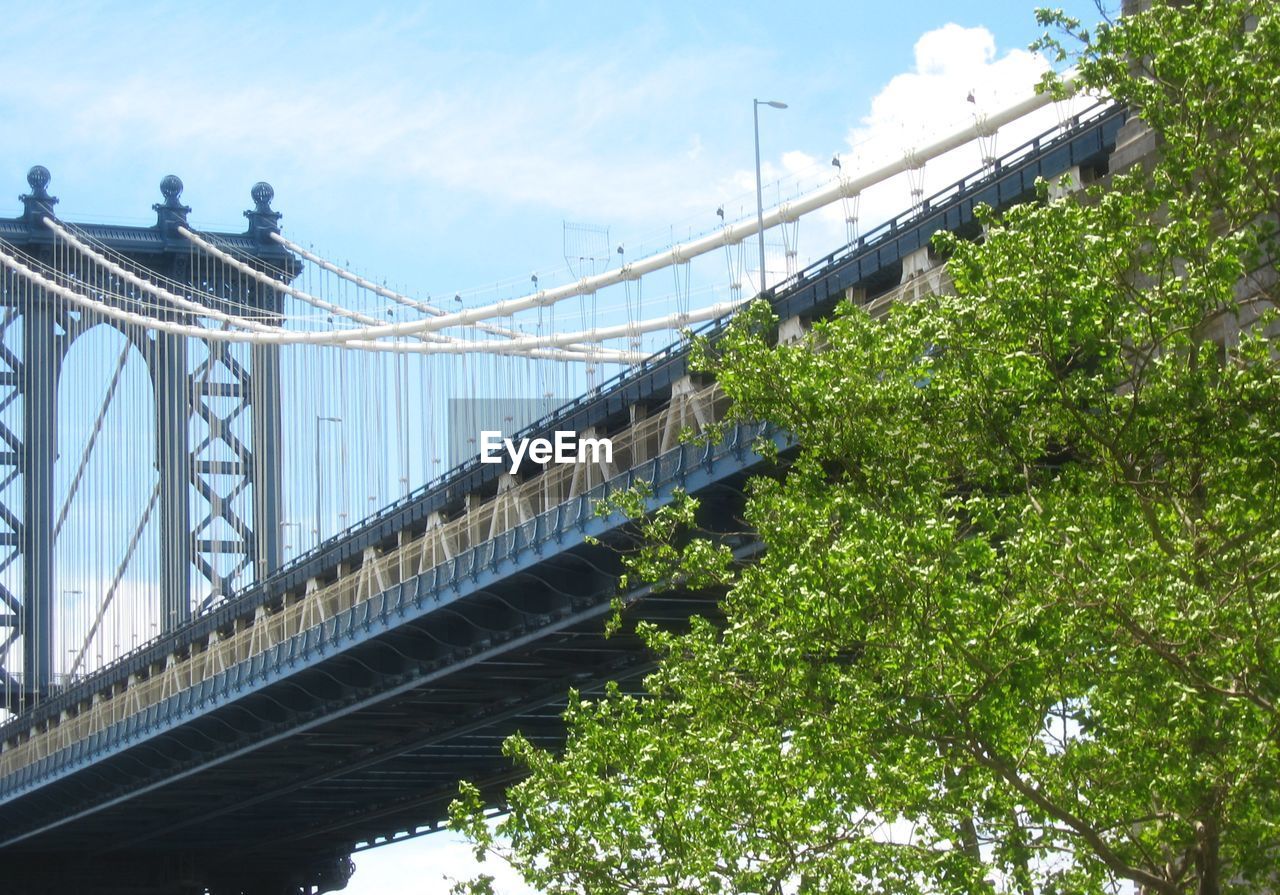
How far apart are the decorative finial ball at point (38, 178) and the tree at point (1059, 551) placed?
82.8m

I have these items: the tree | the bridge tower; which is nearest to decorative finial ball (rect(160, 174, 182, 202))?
the bridge tower

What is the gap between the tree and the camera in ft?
55.9

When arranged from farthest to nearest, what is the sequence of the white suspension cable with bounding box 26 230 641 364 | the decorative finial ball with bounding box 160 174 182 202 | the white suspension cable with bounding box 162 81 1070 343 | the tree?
the decorative finial ball with bounding box 160 174 182 202, the white suspension cable with bounding box 26 230 641 364, the white suspension cable with bounding box 162 81 1070 343, the tree

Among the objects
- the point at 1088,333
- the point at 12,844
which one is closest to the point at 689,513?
the point at 1088,333

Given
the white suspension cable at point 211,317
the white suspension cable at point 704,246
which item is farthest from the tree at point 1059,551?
the white suspension cable at point 211,317

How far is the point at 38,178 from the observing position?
97500 millimetres

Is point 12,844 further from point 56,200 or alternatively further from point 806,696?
point 806,696

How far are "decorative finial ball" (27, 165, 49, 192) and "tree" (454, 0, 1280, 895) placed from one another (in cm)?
8278

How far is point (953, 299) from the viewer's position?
743 inches

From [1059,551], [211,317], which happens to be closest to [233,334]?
[211,317]

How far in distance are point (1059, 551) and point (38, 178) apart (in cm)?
8726

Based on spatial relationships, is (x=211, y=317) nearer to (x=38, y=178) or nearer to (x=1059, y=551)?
(x=38, y=178)

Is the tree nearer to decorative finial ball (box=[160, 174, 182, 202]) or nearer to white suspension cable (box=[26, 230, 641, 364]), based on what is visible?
white suspension cable (box=[26, 230, 641, 364])

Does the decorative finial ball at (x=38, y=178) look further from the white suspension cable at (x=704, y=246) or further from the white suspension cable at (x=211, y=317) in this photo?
the white suspension cable at (x=704, y=246)
